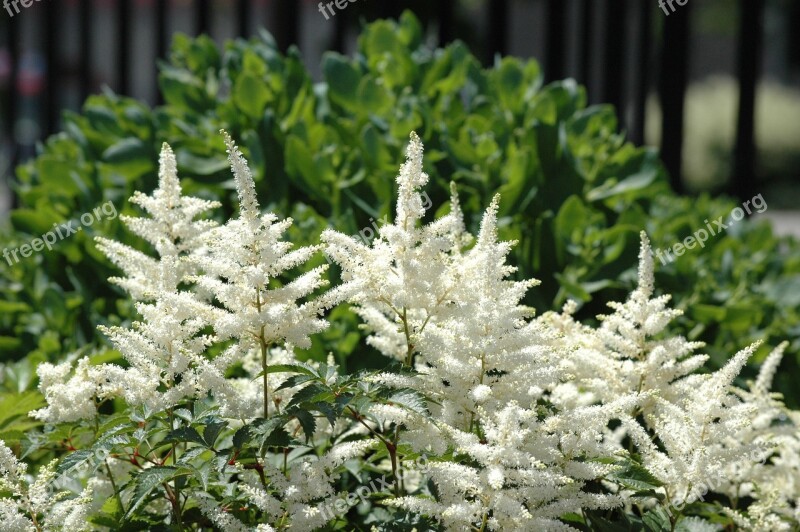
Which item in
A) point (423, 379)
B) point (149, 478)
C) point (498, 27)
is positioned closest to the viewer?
point (149, 478)

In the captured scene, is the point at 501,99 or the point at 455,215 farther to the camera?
the point at 501,99

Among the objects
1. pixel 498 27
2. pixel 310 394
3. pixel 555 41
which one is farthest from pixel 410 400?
pixel 555 41

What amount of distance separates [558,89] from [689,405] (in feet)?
5.62

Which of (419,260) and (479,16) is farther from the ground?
(479,16)

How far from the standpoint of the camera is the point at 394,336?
2209mm

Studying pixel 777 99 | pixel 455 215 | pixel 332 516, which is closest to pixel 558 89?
pixel 455 215

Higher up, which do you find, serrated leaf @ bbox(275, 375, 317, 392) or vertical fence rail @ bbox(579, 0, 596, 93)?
vertical fence rail @ bbox(579, 0, 596, 93)

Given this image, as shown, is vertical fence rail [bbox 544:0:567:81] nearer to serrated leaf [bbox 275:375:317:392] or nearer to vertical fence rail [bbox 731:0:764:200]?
vertical fence rail [bbox 731:0:764:200]

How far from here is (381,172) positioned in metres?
3.19

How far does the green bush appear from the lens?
124 inches

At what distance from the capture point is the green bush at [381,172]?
3.15 meters

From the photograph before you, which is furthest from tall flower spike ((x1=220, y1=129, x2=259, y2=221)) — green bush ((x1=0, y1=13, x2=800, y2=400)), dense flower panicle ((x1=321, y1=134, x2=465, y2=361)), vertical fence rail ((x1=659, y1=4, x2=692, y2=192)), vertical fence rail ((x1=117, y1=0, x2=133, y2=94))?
vertical fence rail ((x1=117, y1=0, x2=133, y2=94))

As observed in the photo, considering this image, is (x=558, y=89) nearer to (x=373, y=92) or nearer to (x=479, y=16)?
(x=373, y=92)

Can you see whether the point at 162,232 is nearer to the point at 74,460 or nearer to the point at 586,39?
the point at 74,460
